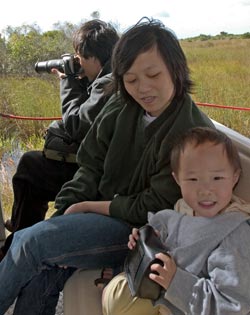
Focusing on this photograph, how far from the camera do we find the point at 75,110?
6.33 feet

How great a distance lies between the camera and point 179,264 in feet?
3.87

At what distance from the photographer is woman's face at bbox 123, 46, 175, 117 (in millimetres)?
1370

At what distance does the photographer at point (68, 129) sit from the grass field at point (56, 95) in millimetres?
1466

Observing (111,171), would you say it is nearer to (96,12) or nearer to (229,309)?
(229,309)

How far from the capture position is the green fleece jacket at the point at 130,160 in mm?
1370

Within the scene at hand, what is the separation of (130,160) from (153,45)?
0.38 metres

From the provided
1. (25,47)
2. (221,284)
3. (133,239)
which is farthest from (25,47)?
(221,284)

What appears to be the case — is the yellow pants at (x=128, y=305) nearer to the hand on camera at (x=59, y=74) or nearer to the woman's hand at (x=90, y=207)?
the woman's hand at (x=90, y=207)

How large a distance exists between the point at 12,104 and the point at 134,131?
11.1 feet

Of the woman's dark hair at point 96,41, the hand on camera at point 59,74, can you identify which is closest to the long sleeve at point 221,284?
the woman's dark hair at point 96,41

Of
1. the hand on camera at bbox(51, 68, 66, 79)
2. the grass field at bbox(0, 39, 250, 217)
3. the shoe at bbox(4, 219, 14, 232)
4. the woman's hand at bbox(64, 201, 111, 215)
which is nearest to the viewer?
the woman's hand at bbox(64, 201, 111, 215)

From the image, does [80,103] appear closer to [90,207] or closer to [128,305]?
[90,207]

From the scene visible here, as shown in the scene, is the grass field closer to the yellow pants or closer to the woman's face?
the woman's face

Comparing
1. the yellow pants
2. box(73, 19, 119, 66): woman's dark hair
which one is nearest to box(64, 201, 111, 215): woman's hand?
the yellow pants
